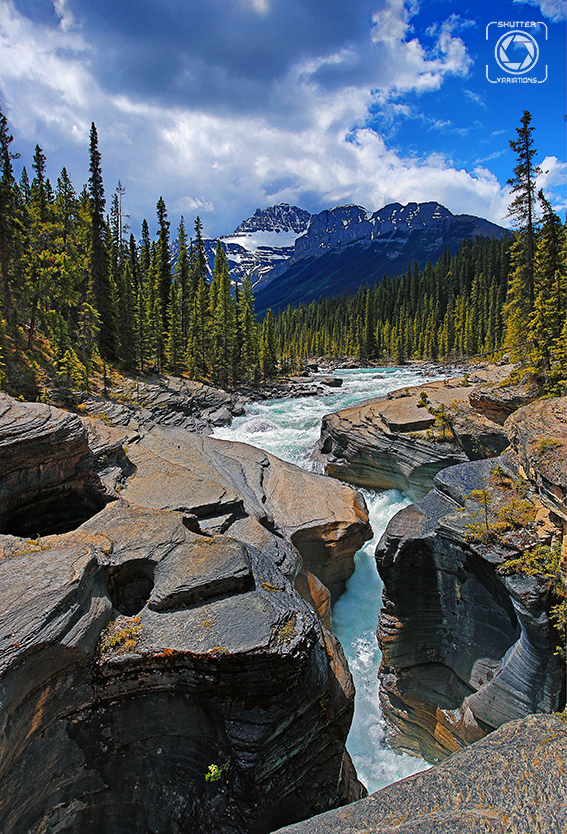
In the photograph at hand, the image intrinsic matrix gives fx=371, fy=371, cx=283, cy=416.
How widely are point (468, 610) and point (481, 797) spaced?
575 centimetres

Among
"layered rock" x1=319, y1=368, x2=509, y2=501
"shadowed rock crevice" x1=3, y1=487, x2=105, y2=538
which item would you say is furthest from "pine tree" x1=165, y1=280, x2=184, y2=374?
"shadowed rock crevice" x1=3, y1=487, x2=105, y2=538

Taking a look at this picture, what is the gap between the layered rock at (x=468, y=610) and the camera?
7.37 m

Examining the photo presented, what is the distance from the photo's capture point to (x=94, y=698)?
5129 millimetres

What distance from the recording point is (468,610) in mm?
9242

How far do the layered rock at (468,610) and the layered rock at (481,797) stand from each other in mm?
2828

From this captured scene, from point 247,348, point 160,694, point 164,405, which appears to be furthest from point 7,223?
point 247,348

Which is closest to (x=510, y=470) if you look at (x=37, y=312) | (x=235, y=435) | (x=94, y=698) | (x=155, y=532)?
(x=155, y=532)

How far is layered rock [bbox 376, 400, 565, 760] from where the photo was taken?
7.37 metres

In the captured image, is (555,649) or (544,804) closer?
(544,804)

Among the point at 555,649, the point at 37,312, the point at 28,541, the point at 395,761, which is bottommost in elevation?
the point at 395,761

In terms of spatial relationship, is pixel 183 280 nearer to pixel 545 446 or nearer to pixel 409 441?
pixel 409 441

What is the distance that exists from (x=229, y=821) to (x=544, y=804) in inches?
155

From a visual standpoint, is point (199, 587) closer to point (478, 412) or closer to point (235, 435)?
point (478, 412)

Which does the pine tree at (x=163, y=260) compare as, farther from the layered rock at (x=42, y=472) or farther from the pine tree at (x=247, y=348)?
the layered rock at (x=42, y=472)
